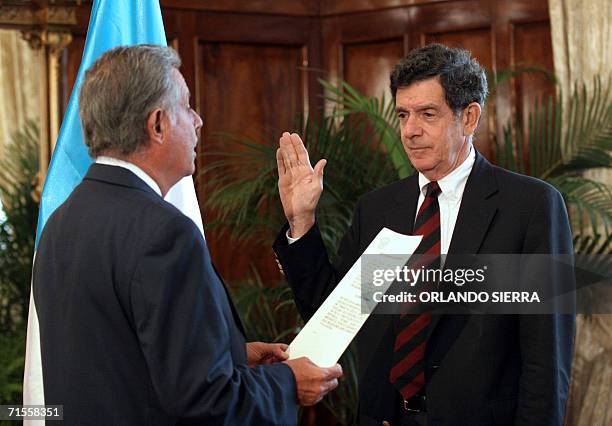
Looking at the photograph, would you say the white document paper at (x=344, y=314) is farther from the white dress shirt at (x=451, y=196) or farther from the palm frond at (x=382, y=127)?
the palm frond at (x=382, y=127)

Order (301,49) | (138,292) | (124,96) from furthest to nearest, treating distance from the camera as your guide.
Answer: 1. (301,49)
2. (124,96)
3. (138,292)

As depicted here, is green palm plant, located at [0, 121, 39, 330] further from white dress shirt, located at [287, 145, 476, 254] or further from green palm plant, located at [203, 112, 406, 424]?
white dress shirt, located at [287, 145, 476, 254]

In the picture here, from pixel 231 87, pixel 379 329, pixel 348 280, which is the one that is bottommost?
pixel 379 329

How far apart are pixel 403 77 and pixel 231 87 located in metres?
2.89

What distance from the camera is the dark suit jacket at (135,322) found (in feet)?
5.77

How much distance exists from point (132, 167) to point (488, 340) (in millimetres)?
1083

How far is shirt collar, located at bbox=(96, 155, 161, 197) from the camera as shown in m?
1.91

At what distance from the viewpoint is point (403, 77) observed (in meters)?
2.66

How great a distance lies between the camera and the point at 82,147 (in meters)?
2.82

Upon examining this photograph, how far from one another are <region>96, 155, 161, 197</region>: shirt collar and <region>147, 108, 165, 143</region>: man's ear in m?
0.07

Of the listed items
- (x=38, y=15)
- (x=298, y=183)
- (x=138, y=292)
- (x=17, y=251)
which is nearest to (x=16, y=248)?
(x=17, y=251)

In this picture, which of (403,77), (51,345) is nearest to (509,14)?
(403,77)

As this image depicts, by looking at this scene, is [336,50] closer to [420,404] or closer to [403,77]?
[403,77]

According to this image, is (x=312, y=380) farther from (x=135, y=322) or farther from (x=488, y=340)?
(x=488, y=340)
